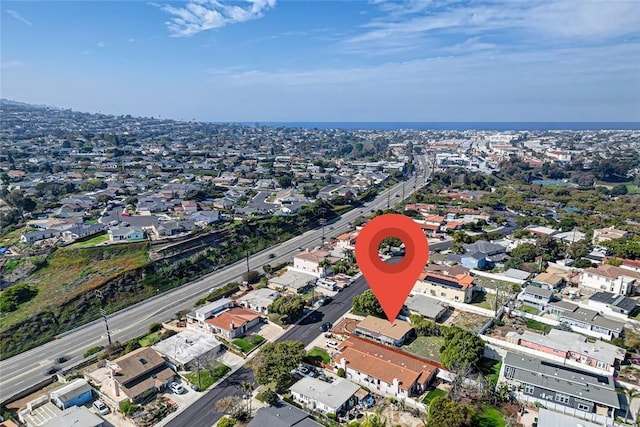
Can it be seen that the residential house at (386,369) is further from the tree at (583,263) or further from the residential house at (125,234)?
the residential house at (125,234)

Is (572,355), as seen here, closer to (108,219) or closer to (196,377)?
(196,377)

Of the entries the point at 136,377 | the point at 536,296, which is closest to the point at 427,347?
the point at 536,296

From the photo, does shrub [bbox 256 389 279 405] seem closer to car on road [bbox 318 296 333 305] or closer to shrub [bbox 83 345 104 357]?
car on road [bbox 318 296 333 305]

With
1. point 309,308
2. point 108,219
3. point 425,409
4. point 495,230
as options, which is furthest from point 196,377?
point 495,230

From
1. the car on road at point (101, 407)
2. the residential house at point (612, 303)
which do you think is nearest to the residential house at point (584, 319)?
the residential house at point (612, 303)

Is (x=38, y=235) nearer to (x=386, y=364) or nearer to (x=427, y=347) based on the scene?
(x=386, y=364)

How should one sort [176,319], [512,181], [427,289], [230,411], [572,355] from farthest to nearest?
1. [512,181]
2. [427,289]
3. [176,319]
4. [572,355]
5. [230,411]

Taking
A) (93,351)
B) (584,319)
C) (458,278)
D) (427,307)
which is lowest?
(93,351)
